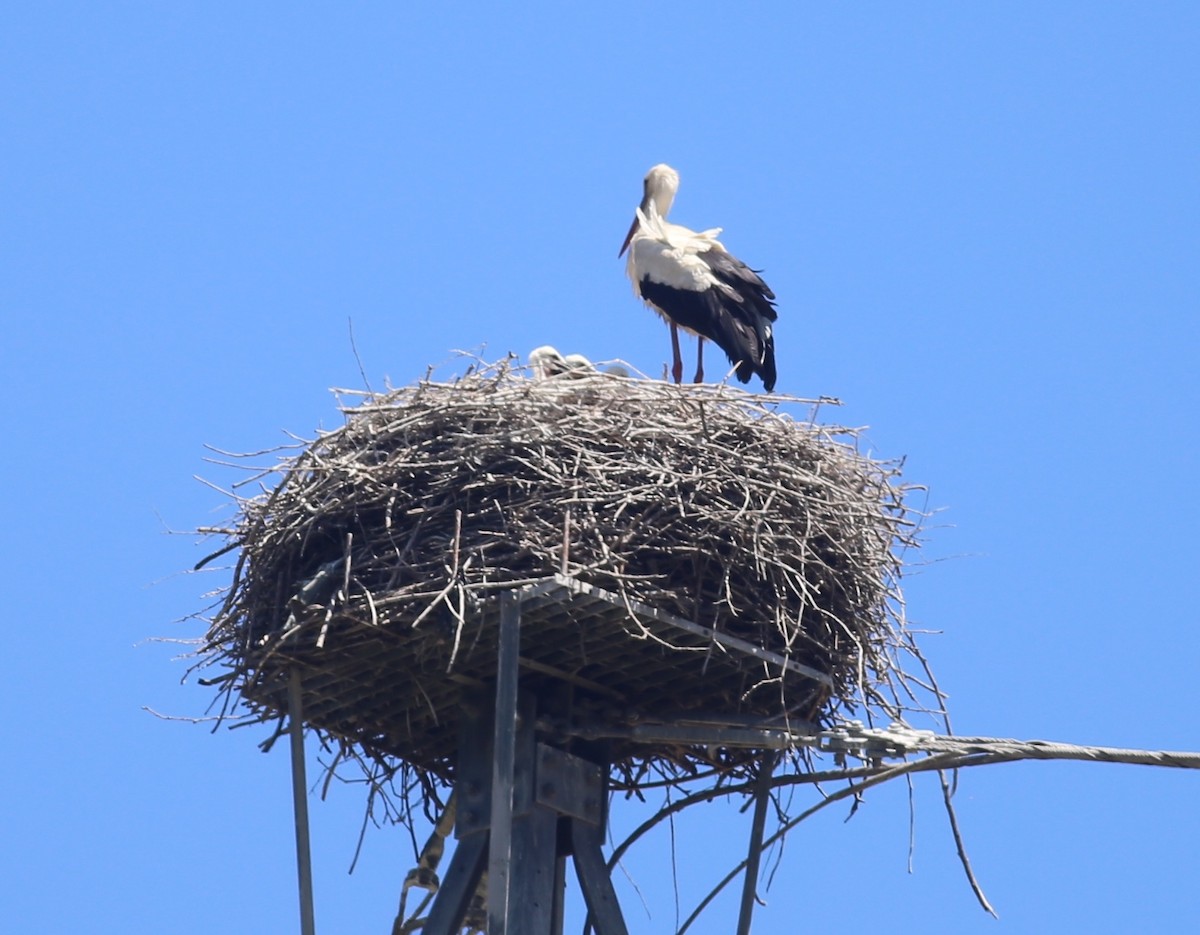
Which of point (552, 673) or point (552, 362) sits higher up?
point (552, 362)

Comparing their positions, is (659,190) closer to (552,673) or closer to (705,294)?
(705,294)

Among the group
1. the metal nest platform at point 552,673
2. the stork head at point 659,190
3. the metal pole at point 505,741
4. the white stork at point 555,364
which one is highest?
the stork head at point 659,190

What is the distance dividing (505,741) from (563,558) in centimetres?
71

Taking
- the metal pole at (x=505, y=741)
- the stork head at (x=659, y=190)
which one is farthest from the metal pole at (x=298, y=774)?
the stork head at (x=659, y=190)

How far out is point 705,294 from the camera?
1299 cm

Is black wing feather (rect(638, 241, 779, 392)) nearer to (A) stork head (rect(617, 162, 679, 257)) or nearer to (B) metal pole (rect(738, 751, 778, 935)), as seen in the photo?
(A) stork head (rect(617, 162, 679, 257))

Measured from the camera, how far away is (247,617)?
31.5 feet

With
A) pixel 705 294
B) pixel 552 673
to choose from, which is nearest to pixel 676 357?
pixel 705 294

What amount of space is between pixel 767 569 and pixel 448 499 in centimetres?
128

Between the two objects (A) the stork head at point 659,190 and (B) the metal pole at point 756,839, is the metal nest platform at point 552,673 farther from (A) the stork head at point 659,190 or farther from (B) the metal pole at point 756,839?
(A) the stork head at point 659,190

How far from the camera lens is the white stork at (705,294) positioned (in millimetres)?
12766

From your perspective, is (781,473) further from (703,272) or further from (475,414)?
(703,272)

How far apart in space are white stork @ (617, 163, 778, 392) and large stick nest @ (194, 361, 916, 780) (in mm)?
2729

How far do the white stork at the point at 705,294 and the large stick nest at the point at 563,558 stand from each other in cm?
273
